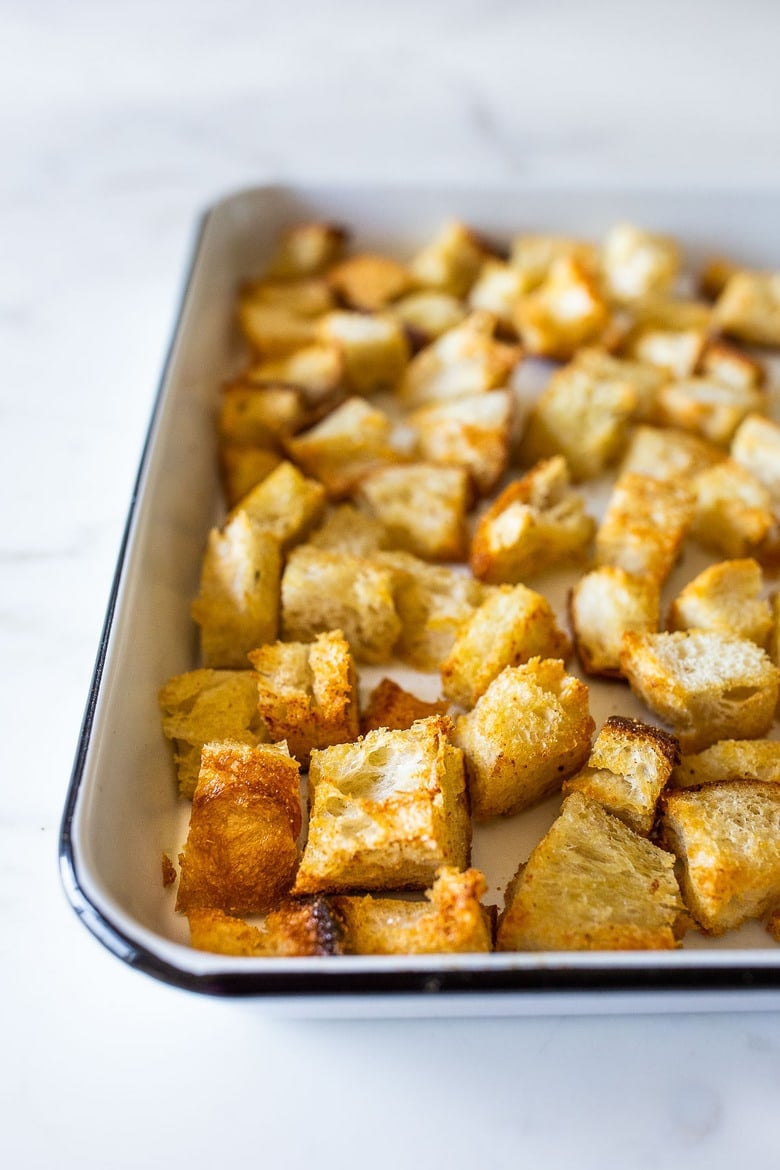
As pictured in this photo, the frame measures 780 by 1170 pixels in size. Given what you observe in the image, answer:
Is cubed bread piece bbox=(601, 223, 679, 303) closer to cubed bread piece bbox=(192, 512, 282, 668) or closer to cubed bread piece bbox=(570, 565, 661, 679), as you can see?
cubed bread piece bbox=(570, 565, 661, 679)

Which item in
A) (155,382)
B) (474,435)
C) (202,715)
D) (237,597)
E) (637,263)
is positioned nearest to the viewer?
(202,715)

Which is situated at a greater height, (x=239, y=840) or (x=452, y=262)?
(x=452, y=262)

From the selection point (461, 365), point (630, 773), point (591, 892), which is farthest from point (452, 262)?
point (591, 892)

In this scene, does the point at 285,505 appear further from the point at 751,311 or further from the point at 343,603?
→ the point at 751,311

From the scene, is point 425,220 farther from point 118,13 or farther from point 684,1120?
point 684,1120

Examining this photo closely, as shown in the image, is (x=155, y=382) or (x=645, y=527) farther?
(x=155, y=382)

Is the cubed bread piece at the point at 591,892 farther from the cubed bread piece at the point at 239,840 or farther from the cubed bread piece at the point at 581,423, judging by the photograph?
the cubed bread piece at the point at 581,423

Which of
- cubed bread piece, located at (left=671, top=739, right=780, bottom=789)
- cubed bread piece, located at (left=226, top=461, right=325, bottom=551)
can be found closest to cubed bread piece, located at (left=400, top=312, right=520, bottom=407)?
cubed bread piece, located at (left=226, top=461, right=325, bottom=551)

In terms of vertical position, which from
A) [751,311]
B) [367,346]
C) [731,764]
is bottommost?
[731,764]
